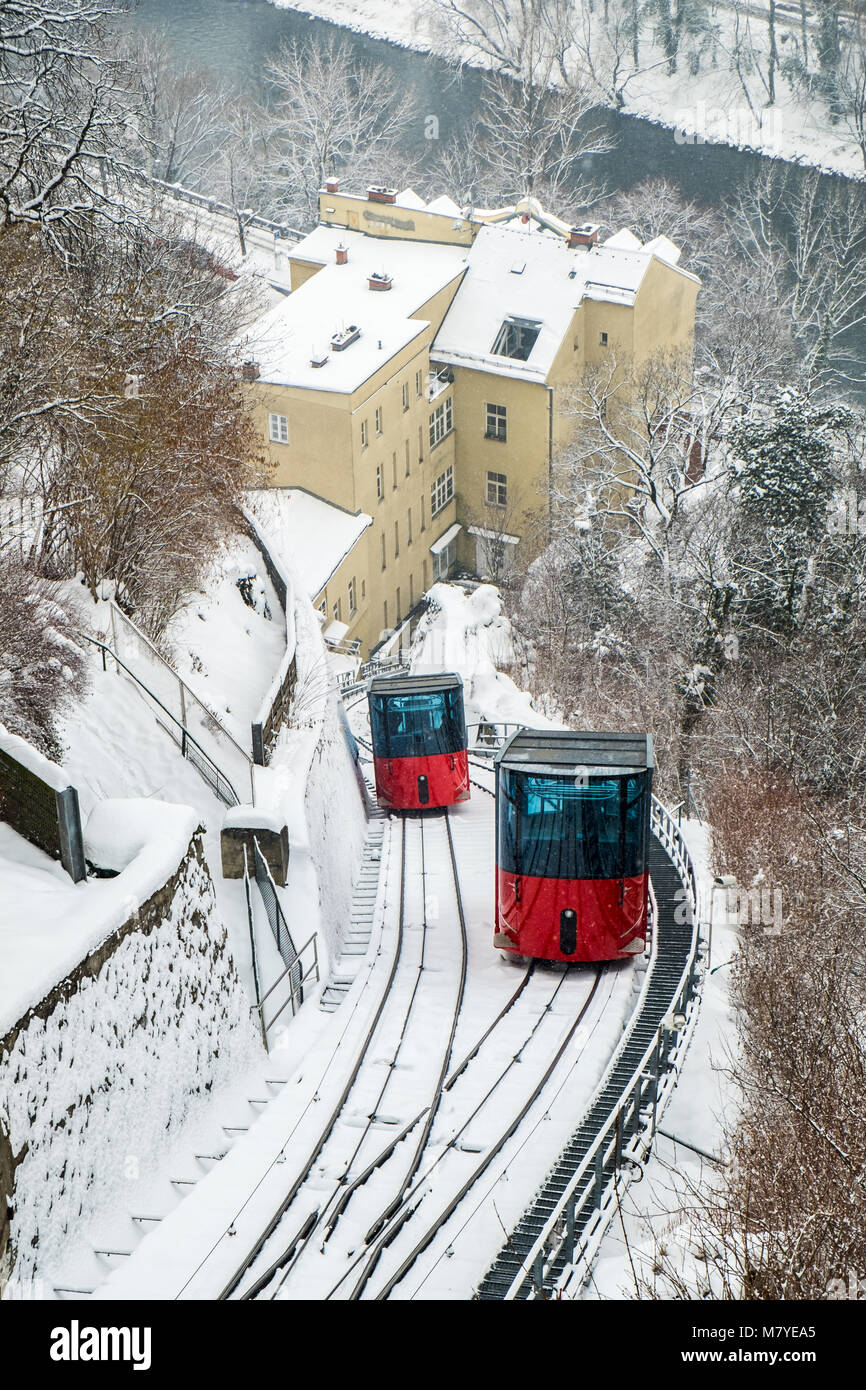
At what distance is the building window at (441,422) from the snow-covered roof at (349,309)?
356 cm

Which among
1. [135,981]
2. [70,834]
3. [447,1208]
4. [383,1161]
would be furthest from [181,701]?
[447,1208]

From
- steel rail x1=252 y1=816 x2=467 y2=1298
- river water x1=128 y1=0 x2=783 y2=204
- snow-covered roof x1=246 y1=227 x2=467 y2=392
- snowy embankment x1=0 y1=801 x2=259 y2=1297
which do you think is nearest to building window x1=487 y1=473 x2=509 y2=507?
snow-covered roof x1=246 y1=227 x2=467 y2=392

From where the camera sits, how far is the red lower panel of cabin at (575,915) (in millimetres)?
17594

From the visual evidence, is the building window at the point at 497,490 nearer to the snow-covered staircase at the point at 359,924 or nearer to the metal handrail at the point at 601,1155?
the snow-covered staircase at the point at 359,924

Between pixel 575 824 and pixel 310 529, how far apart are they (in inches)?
1208

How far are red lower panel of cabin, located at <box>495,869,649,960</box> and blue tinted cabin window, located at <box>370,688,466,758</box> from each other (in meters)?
7.52

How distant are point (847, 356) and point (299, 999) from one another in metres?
55.5

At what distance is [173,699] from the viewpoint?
20422 mm

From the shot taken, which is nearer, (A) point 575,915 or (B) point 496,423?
(A) point 575,915

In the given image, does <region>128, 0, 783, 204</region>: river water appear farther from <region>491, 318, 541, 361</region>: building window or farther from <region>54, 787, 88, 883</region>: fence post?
<region>54, 787, 88, 883</region>: fence post

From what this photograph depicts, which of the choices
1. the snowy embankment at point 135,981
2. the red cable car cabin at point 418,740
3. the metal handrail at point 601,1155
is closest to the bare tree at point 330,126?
the red cable car cabin at point 418,740

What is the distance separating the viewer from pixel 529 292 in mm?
53875

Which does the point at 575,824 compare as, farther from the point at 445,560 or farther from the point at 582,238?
the point at 582,238

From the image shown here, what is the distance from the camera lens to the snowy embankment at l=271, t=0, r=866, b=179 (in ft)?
253
